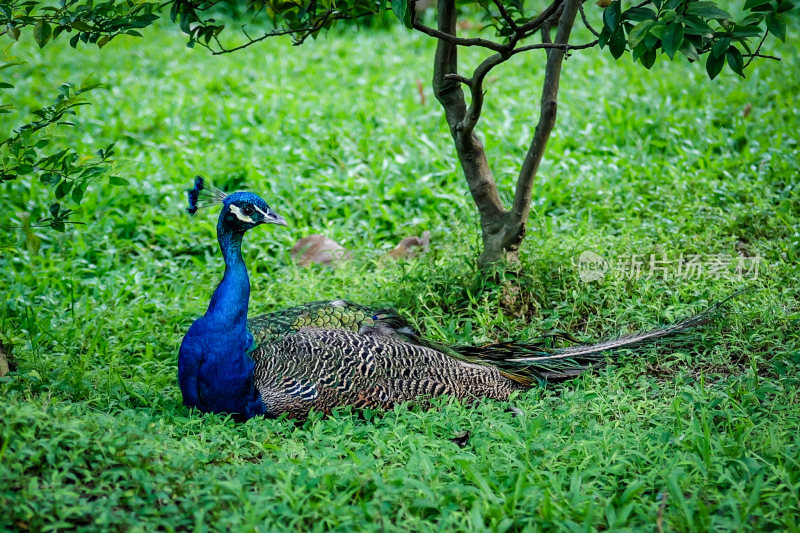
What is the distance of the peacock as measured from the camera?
332 cm

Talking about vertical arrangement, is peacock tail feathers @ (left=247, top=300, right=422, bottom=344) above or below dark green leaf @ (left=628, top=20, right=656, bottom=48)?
below

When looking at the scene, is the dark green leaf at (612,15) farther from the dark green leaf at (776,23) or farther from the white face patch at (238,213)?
the white face patch at (238,213)

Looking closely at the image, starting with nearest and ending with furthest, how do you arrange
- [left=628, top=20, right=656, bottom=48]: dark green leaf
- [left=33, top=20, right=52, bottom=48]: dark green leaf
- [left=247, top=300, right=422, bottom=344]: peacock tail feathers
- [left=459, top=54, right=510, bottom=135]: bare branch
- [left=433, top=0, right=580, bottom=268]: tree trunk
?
[left=628, top=20, right=656, bottom=48]: dark green leaf
[left=33, top=20, right=52, bottom=48]: dark green leaf
[left=459, top=54, right=510, bottom=135]: bare branch
[left=247, top=300, right=422, bottom=344]: peacock tail feathers
[left=433, top=0, right=580, bottom=268]: tree trunk

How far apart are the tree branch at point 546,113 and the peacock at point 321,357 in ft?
2.51

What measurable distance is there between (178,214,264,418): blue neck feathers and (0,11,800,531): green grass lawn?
13cm

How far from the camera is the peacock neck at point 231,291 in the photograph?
3.37 metres

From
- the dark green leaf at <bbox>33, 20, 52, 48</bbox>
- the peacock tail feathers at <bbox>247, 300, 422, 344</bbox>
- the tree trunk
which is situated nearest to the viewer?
the dark green leaf at <bbox>33, 20, 52, 48</bbox>

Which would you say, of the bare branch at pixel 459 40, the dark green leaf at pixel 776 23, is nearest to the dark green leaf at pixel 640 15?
the dark green leaf at pixel 776 23

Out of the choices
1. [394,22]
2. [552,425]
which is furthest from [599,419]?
[394,22]

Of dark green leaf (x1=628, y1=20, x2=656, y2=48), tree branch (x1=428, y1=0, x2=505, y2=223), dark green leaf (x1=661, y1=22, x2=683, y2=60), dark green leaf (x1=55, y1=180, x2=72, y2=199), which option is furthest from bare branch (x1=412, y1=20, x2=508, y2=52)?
dark green leaf (x1=55, y1=180, x2=72, y2=199)

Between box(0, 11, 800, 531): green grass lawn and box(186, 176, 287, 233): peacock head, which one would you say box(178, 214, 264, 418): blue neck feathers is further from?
box(186, 176, 287, 233): peacock head

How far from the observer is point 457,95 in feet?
13.8

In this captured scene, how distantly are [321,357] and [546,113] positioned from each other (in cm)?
171

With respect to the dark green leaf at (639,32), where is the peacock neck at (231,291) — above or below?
below
